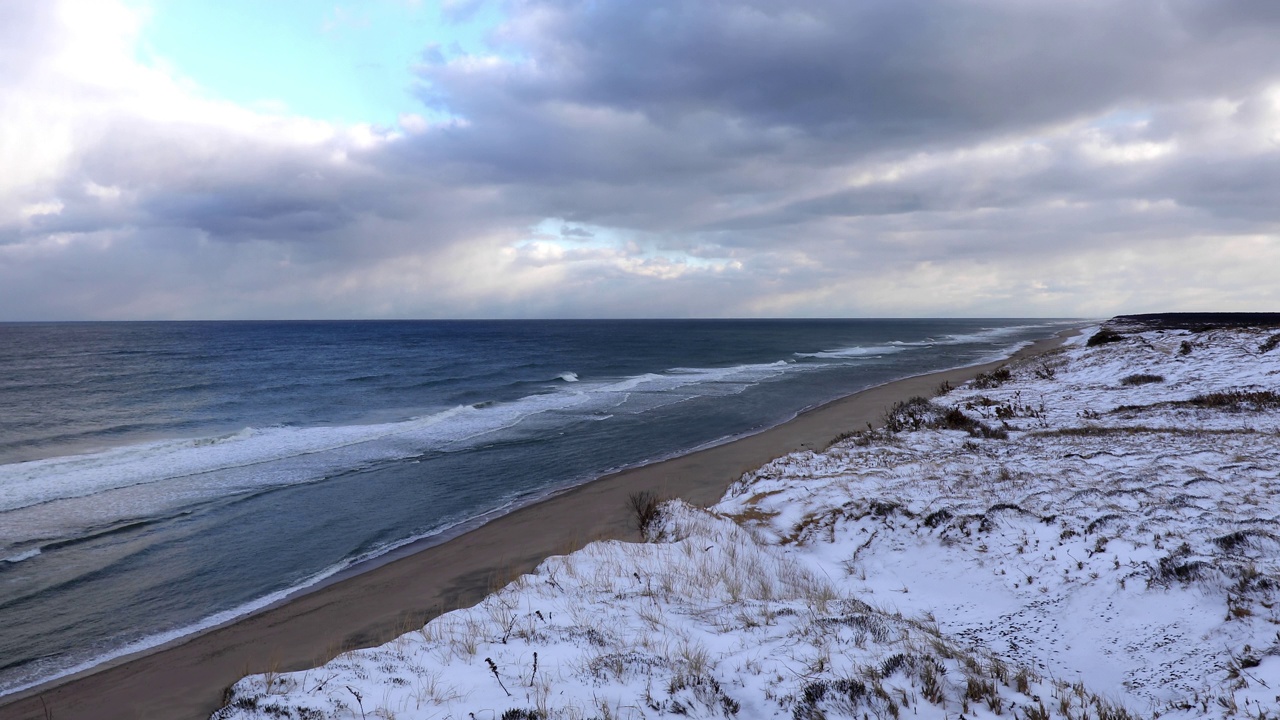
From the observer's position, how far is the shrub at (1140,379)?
2117cm

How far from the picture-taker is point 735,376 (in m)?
49.6

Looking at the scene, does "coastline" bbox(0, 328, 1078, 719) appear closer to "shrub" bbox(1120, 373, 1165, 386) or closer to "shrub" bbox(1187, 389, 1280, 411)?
"shrub" bbox(1187, 389, 1280, 411)

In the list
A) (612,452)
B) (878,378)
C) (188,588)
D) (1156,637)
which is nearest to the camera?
(1156,637)

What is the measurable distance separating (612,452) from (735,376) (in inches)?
1097

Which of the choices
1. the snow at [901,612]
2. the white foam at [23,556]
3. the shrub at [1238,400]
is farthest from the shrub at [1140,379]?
the white foam at [23,556]

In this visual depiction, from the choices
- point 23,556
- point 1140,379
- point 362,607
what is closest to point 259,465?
point 23,556

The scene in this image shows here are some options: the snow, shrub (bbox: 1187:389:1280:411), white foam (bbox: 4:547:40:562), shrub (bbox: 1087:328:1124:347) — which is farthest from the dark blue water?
shrub (bbox: 1187:389:1280:411)

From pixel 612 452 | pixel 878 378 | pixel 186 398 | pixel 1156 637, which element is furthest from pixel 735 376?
pixel 1156 637

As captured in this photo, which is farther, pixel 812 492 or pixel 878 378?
pixel 878 378

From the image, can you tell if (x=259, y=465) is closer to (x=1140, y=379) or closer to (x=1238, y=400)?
(x=1238, y=400)

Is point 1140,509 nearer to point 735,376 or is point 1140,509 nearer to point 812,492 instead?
point 812,492

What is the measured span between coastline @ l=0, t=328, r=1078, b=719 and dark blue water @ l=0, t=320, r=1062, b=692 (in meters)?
0.88

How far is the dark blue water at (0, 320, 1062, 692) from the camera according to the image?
12.0 m

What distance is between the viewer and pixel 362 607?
11273 mm
